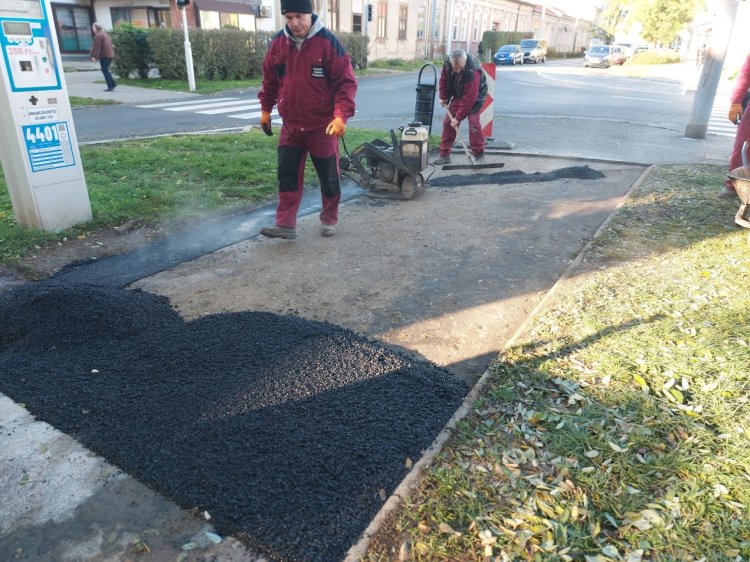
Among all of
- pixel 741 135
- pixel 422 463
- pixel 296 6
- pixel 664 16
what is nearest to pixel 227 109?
pixel 296 6

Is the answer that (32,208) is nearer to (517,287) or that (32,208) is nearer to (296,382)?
(296,382)

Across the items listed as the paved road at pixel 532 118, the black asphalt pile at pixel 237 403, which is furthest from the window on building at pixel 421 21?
the black asphalt pile at pixel 237 403

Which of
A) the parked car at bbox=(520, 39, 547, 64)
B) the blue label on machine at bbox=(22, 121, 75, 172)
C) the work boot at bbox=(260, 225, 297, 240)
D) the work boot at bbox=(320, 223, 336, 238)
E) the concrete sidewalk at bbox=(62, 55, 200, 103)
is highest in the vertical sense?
the parked car at bbox=(520, 39, 547, 64)

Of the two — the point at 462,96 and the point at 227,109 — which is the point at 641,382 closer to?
the point at 462,96

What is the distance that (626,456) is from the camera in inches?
92.4

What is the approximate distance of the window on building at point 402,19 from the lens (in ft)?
129

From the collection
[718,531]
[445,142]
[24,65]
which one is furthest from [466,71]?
[718,531]

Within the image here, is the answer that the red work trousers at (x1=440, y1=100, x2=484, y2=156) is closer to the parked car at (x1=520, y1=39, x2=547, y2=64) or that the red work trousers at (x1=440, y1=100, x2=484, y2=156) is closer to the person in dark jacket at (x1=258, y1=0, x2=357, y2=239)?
the person in dark jacket at (x1=258, y1=0, x2=357, y2=239)

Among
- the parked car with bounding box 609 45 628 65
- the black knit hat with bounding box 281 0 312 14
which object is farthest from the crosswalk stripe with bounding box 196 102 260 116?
the parked car with bounding box 609 45 628 65

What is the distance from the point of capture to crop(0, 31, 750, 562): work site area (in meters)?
2.04

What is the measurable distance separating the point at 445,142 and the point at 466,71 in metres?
1.09

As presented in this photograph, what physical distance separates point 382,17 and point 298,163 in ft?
121

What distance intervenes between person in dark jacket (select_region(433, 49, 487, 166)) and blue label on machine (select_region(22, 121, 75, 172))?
4.98 m

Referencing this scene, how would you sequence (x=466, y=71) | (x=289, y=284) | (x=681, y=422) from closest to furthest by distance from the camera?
1. (x=681, y=422)
2. (x=289, y=284)
3. (x=466, y=71)
